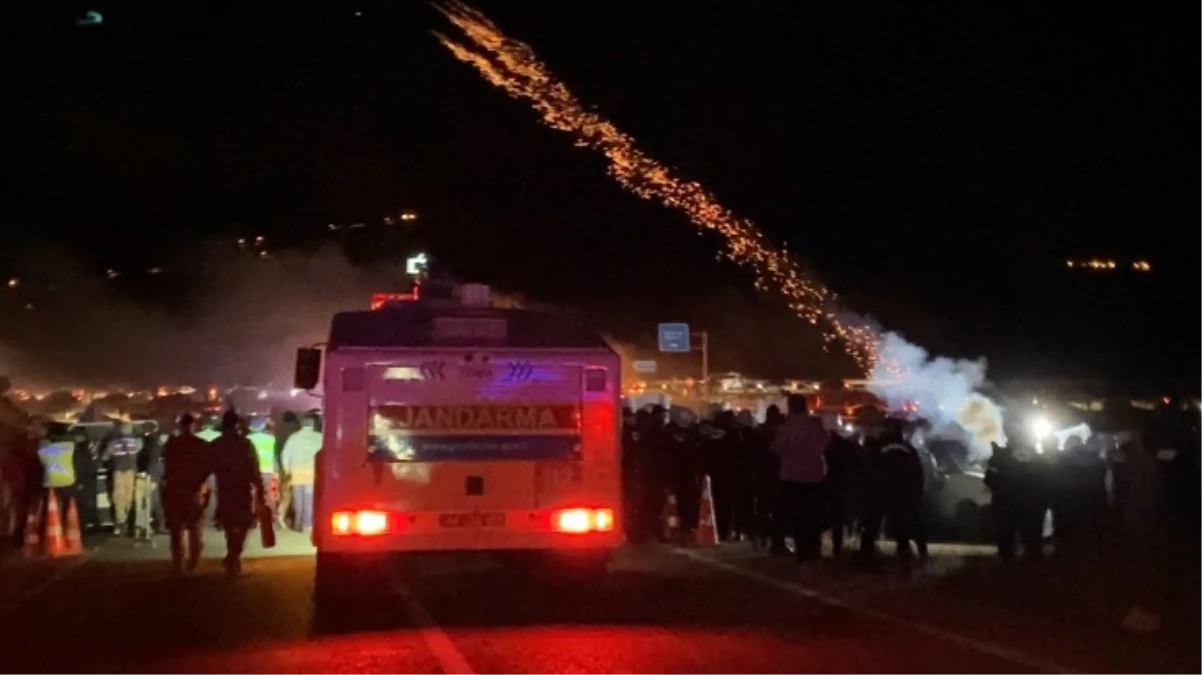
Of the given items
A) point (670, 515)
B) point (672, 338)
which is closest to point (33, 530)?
point (670, 515)

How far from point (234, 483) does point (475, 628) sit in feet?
17.6

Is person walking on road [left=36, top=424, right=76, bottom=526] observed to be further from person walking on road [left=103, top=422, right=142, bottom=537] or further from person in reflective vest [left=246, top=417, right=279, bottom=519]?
person in reflective vest [left=246, top=417, right=279, bottom=519]

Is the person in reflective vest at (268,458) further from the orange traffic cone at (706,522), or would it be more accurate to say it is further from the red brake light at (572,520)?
the red brake light at (572,520)

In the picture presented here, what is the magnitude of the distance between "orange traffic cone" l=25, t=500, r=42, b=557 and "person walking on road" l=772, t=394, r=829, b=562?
9.46 metres

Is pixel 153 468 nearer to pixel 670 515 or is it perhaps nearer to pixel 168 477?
pixel 168 477

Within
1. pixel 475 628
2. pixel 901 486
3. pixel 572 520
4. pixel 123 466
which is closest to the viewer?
pixel 475 628

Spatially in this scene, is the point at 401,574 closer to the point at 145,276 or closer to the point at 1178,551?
the point at 1178,551

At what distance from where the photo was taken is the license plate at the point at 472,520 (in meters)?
13.6

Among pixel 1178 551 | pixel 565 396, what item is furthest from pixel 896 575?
pixel 565 396

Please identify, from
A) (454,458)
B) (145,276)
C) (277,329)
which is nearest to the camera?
(454,458)

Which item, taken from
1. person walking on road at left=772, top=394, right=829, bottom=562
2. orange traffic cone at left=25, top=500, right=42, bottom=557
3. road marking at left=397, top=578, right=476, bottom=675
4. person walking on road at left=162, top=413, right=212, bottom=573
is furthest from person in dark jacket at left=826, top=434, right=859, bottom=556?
orange traffic cone at left=25, top=500, right=42, bottom=557

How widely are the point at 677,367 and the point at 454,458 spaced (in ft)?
158

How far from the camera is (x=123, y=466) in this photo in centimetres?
2202

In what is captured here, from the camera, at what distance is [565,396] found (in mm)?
13930
